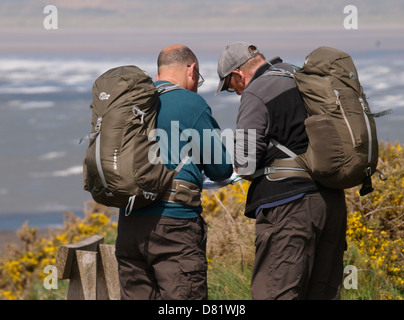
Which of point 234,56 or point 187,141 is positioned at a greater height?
point 234,56

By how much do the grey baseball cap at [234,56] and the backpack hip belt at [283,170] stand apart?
0.66 metres

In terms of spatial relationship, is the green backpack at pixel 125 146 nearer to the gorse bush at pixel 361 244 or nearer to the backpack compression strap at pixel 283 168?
the backpack compression strap at pixel 283 168

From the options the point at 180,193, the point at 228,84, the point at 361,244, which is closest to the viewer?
the point at 180,193

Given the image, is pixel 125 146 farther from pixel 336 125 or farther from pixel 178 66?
pixel 336 125

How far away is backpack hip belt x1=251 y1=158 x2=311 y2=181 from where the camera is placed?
166 inches

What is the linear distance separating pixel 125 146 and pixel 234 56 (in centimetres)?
101

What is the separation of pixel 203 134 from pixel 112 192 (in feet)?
2.00

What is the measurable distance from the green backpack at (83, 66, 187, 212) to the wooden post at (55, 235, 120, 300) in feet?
3.39

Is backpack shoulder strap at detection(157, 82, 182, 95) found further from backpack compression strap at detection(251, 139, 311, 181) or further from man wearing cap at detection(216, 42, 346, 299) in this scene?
backpack compression strap at detection(251, 139, 311, 181)

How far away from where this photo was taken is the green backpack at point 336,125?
13.3 ft

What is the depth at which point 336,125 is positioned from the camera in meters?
4.06

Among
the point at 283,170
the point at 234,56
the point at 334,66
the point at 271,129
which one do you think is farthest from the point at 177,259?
the point at 334,66


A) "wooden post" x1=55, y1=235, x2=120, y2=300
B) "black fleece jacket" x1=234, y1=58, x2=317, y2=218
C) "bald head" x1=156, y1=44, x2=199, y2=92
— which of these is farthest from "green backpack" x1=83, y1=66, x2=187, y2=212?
"wooden post" x1=55, y1=235, x2=120, y2=300
